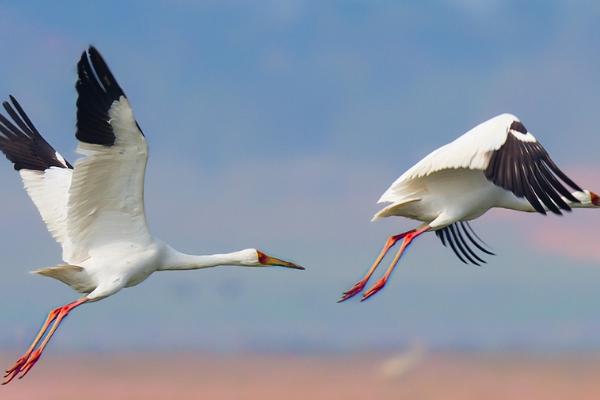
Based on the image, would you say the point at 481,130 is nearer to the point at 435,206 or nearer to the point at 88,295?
the point at 435,206

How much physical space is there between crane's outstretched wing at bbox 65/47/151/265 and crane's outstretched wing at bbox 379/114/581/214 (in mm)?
3567

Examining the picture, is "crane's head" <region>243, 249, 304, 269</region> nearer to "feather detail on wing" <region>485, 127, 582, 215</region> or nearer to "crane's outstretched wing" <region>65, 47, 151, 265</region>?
"crane's outstretched wing" <region>65, 47, 151, 265</region>

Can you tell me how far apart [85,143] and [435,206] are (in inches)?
185

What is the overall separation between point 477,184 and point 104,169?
189 inches

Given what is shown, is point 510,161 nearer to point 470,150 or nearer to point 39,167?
point 470,150

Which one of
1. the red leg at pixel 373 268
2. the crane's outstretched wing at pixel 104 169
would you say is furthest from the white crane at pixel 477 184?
the crane's outstretched wing at pixel 104 169

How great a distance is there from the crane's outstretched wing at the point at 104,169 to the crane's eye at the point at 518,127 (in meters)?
4.44

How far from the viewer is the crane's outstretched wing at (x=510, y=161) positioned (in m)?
15.1

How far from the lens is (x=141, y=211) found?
15430mm

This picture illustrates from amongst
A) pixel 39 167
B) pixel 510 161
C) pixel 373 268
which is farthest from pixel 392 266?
pixel 39 167

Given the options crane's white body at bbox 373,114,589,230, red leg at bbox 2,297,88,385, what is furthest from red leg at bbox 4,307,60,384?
crane's white body at bbox 373,114,589,230

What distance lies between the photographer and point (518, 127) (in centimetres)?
1573

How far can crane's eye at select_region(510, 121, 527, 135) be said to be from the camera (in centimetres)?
1566

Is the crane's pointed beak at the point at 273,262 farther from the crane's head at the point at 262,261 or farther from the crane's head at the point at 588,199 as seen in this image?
the crane's head at the point at 588,199
